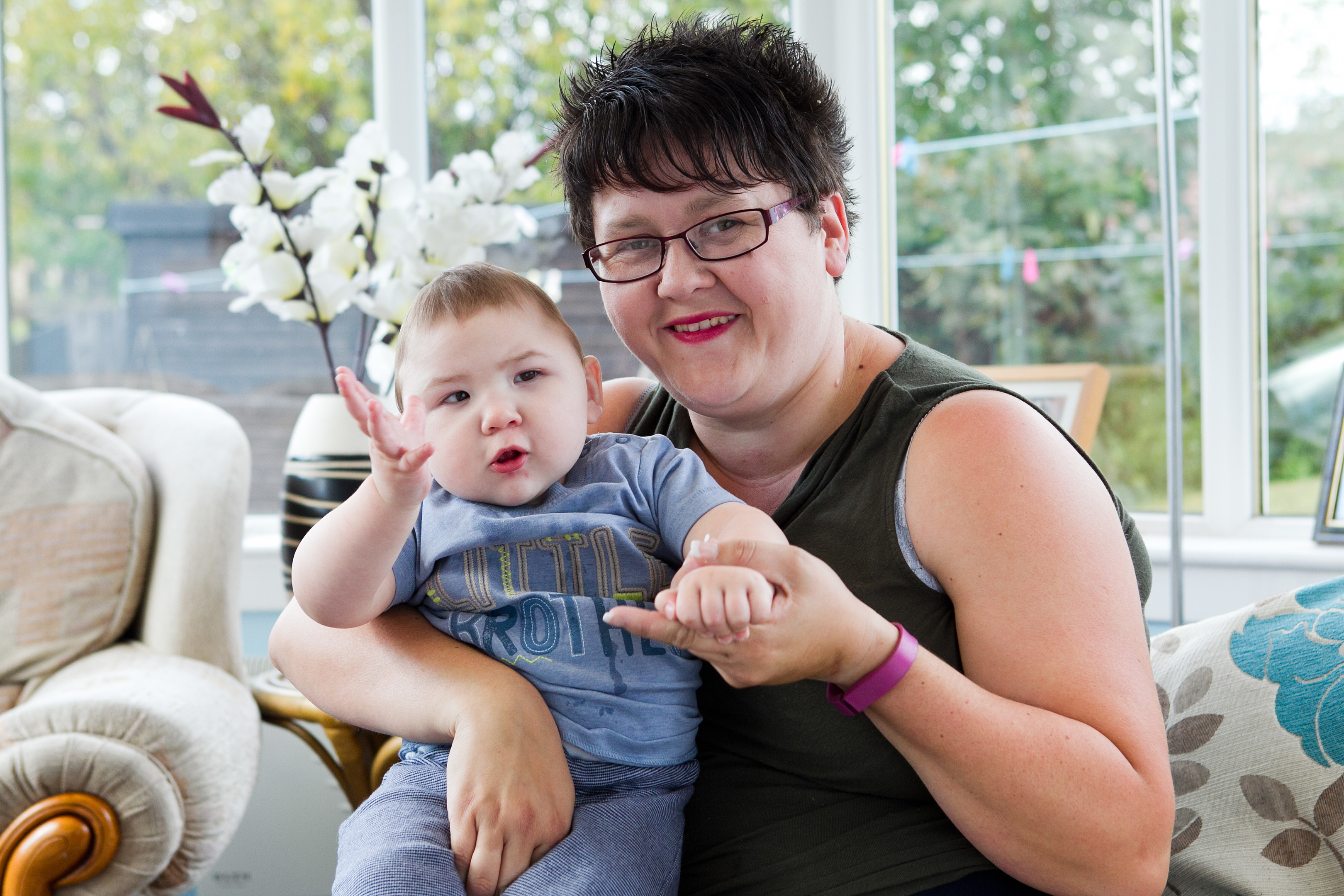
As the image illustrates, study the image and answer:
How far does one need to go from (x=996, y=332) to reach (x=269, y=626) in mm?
2089

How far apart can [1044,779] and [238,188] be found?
1687 mm

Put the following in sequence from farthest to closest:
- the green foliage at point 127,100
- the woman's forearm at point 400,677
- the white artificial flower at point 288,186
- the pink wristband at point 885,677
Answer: the green foliage at point 127,100
the white artificial flower at point 288,186
the woman's forearm at point 400,677
the pink wristband at point 885,677

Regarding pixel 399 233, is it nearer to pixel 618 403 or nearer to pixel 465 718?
pixel 618 403

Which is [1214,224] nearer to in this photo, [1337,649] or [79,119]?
[1337,649]

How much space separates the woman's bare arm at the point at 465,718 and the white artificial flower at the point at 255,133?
1.01m

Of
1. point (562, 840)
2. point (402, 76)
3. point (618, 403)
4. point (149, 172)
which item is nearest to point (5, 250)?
point (149, 172)

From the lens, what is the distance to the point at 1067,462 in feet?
3.17

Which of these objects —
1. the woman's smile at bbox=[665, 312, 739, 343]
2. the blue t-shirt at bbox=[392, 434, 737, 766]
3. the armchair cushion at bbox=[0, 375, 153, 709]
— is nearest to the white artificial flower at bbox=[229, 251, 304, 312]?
the armchair cushion at bbox=[0, 375, 153, 709]

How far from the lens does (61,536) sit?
1.99 m

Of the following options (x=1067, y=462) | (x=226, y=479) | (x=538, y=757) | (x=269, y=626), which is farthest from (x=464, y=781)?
(x=269, y=626)

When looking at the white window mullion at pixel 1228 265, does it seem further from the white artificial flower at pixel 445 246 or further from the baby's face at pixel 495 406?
the baby's face at pixel 495 406

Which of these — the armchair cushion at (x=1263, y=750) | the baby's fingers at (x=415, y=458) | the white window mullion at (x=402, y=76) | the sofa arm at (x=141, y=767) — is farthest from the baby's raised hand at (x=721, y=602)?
the white window mullion at (x=402, y=76)

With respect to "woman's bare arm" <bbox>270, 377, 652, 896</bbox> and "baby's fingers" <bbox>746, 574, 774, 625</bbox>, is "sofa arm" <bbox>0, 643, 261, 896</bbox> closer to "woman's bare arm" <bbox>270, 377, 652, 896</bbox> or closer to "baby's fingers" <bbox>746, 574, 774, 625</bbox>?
"woman's bare arm" <bbox>270, 377, 652, 896</bbox>

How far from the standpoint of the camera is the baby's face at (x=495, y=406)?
3.49 ft
